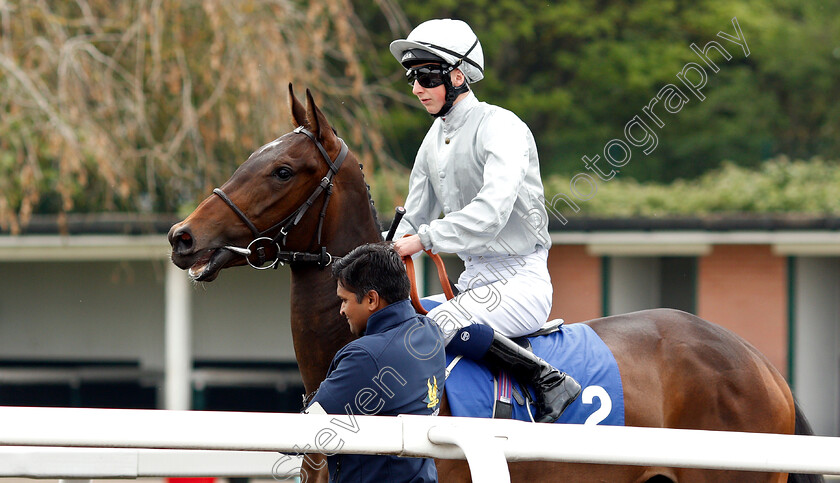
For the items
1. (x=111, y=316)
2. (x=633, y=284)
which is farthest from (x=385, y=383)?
(x=111, y=316)

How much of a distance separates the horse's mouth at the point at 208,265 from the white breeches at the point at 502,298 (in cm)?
69

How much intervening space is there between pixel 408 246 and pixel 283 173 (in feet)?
1.48

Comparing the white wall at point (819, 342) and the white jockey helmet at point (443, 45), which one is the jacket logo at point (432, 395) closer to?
the white jockey helmet at point (443, 45)

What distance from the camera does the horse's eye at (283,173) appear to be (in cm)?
288

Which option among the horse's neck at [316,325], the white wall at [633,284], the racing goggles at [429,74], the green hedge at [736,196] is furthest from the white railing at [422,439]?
the white wall at [633,284]

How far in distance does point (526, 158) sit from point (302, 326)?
92cm

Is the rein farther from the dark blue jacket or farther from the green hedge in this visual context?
the green hedge

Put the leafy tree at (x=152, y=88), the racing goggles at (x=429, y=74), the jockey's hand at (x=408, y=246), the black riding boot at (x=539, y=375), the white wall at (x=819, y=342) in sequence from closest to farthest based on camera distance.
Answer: the jockey's hand at (x=408, y=246)
the black riding boot at (x=539, y=375)
the racing goggles at (x=429, y=74)
the leafy tree at (x=152, y=88)
the white wall at (x=819, y=342)

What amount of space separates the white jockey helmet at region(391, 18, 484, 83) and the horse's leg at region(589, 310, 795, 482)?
3.80ft

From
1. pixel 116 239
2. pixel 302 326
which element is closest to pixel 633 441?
pixel 302 326

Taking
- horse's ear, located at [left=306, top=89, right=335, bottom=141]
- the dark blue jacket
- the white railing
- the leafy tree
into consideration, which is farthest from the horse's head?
the leafy tree

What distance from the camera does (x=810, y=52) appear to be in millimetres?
23250

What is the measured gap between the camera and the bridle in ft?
9.25

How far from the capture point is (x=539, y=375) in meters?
3.02
